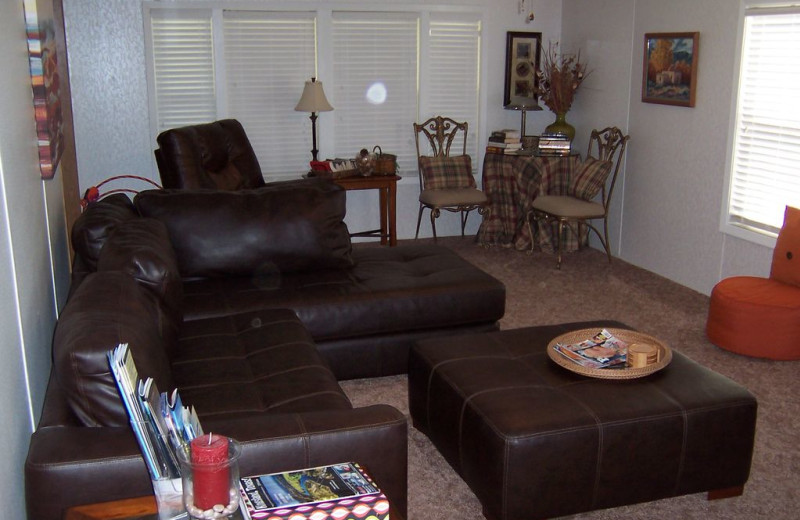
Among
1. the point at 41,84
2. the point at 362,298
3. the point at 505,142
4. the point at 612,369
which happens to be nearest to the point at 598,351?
the point at 612,369

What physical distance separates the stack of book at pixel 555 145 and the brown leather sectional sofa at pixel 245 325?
2.26 metres

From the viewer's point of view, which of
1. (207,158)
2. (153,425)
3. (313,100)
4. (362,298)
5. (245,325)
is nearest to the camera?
(153,425)

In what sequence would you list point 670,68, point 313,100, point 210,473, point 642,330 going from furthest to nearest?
1. point 313,100
2. point 670,68
3. point 642,330
4. point 210,473

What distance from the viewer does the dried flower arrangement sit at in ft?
20.5

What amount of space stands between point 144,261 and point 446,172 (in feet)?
13.0

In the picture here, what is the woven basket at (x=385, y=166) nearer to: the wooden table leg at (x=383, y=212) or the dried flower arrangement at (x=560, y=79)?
the wooden table leg at (x=383, y=212)

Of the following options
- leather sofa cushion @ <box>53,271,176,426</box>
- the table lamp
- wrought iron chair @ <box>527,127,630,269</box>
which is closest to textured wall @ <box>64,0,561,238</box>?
the table lamp

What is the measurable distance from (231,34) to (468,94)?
6.35ft

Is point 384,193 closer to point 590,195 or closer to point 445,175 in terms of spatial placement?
point 445,175

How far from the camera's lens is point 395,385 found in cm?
366

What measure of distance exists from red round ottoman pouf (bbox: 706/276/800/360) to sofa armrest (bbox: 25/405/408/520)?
250 cm

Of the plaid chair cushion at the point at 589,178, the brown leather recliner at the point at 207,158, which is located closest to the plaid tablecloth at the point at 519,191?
the plaid chair cushion at the point at 589,178

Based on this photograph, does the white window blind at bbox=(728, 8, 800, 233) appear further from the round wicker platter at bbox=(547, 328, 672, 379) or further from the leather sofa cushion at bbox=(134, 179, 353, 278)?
the leather sofa cushion at bbox=(134, 179, 353, 278)

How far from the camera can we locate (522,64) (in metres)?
6.57
